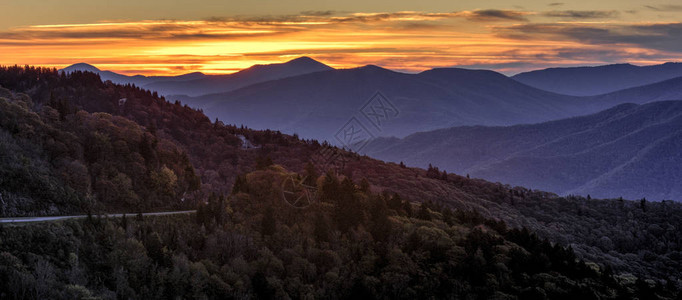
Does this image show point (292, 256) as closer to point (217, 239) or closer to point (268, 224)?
point (268, 224)

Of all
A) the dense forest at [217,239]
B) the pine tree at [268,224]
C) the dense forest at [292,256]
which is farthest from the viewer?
the pine tree at [268,224]

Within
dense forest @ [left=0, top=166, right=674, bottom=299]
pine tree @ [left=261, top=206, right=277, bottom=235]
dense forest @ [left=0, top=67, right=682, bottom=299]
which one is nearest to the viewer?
dense forest @ [left=0, top=166, right=674, bottom=299]

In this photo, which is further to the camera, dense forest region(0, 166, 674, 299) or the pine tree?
the pine tree

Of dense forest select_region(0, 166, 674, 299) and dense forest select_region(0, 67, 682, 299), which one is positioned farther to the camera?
dense forest select_region(0, 67, 682, 299)

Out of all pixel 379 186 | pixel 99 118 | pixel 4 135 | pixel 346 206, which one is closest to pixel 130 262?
pixel 4 135

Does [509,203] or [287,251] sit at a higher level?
[287,251]

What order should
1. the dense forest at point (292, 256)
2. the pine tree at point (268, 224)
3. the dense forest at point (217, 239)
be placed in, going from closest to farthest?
the dense forest at point (292, 256) → the dense forest at point (217, 239) → the pine tree at point (268, 224)

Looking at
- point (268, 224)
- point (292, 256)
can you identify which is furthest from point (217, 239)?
point (268, 224)

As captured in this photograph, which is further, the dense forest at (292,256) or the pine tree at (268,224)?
the pine tree at (268,224)

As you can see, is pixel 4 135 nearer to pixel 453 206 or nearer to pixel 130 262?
pixel 130 262

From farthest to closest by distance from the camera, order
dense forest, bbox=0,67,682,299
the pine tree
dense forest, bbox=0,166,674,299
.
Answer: the pine tree
dense forest, bbox=0,67,682,299
dense forest, bbox=0,166,674,299

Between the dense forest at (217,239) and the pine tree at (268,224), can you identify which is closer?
the dense forest at (217,239)

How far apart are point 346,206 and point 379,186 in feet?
188

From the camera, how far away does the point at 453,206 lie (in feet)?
422
